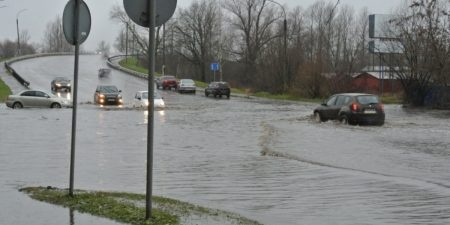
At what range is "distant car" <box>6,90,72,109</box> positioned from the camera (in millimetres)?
41469

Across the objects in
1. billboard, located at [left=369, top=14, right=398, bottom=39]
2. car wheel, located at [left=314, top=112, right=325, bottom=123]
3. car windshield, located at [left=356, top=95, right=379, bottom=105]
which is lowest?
car wheel, located at [left=314, top=112, right=325, bottom=123]

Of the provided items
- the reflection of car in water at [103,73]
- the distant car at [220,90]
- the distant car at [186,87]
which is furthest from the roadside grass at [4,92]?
the distant car at [220,90]

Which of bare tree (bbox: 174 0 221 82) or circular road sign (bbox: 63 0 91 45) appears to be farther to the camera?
bare tree (bbox: 174 0 221 82)

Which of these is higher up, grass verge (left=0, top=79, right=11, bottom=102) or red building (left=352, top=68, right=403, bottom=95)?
red building (left=352, top=68, right=403, bottom=95)

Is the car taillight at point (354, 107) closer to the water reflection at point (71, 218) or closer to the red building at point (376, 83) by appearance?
the water reflection at point (71, 218)

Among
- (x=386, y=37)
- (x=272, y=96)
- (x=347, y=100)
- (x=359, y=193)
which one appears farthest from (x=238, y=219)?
(x=272, y=96)

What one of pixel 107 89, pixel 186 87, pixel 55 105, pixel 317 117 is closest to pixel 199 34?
pixel 186 87

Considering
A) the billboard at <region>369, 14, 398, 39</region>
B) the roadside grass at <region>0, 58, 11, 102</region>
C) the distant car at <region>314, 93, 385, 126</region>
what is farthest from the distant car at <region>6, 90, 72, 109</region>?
the billboard at <region>369, 14, 398, 39</region>

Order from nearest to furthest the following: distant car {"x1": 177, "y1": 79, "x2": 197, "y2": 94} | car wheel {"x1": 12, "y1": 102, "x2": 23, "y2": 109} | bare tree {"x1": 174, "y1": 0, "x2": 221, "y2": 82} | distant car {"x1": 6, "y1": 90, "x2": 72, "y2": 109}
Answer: car wheel {"x1": 12, "y1": 102, "x2": 23, "y2": 109} → distant car {"x1": 6, "y1": 90, "x2": 72, "y2": 109} → distant car {"x1": 177, "y1": 79, "x2": 197, "y2": 94} → bare tree {"x1": 174, "y1": 0, "x2": 221, "y2": 82}

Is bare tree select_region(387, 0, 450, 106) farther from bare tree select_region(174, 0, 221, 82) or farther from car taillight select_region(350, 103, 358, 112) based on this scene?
bare tree select_region(174, 0, 221, 82)

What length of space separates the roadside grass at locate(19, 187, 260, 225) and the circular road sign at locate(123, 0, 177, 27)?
7.16ft

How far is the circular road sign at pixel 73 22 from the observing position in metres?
8.70

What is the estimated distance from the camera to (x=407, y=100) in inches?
1981

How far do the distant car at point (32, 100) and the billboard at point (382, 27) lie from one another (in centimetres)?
2861
